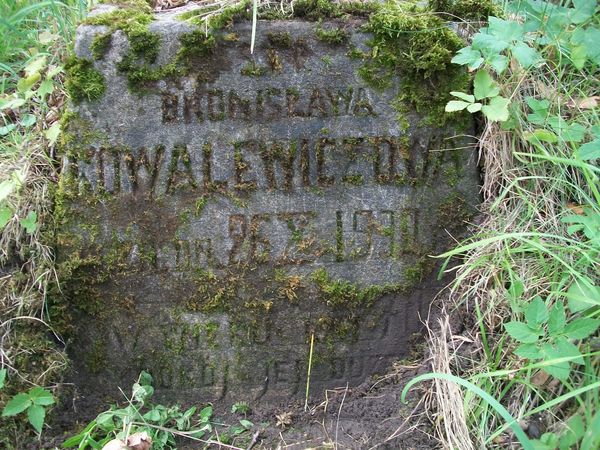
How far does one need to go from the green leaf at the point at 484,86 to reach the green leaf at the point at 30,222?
5.55ft

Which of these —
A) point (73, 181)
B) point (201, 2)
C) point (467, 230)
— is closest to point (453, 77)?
point (467, 230)

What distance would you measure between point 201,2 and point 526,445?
2.08 metres

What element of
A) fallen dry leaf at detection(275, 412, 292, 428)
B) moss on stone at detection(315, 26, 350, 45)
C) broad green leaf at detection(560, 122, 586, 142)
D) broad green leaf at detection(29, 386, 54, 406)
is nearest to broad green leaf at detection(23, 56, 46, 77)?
moss on stone at detection(315, 26, 350, 45)

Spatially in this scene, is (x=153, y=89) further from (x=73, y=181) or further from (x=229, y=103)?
(x=73, y=181)

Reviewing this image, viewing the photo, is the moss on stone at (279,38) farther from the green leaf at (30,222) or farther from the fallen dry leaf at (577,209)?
the fallen dry leaf at (577,209)

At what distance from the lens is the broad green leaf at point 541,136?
2.00 m

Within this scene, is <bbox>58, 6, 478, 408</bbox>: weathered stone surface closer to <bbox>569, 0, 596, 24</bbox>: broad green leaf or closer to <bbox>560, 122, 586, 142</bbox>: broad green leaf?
<bbox>560, 122, 586, 142</bbox>: broad green leaf

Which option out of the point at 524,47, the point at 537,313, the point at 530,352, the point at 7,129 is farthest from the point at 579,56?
the point at 7,129

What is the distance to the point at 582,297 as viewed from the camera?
5.60 ft

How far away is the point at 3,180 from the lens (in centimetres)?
218

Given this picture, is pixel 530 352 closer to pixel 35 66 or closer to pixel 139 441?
pixel 139 441

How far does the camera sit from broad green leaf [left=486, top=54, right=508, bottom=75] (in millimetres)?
1960

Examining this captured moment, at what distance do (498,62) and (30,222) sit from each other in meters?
1.78

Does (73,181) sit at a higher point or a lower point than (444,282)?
higher
